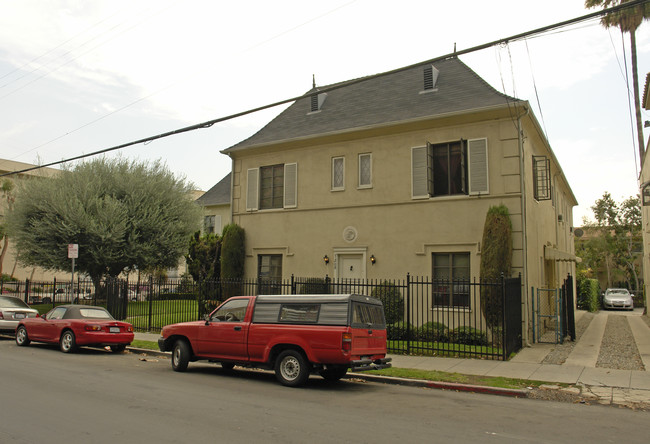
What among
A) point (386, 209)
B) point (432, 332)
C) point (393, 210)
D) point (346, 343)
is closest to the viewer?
point (346, 343)

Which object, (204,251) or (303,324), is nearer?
(303,324)

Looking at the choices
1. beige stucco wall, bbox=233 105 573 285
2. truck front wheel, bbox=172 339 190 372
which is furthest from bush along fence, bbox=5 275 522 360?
truck front wheel, bbox=172 339 190 372

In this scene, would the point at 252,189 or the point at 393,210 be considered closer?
the point at 393,210

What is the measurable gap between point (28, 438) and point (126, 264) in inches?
923

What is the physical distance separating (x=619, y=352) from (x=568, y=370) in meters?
4.35

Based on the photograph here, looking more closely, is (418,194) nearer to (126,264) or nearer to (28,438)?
(28,438)

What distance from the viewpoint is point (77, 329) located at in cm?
1375

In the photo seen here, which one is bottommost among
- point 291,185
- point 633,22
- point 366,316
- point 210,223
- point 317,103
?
point 366,316

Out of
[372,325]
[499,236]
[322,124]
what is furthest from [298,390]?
[322,124]

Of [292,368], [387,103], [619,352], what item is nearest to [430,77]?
[387,103]

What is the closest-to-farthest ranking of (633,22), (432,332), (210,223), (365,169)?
(432,332)
(365,169)
(633,22)
(210,223)

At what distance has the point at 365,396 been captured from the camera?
28.6ft

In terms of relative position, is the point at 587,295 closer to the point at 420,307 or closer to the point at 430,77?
the point at 420,307

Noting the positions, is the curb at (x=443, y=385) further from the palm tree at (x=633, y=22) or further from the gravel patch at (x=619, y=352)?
the palm tree at (x=633, y=22)
